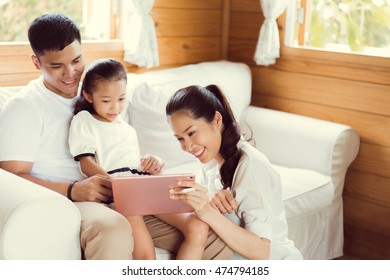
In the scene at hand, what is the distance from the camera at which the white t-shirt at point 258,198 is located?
179 centimetres

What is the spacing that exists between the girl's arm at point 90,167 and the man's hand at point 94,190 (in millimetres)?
40

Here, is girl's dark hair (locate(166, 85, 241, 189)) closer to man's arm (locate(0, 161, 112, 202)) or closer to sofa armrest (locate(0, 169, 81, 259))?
man's arm (locate(0, 161, 112, 202))

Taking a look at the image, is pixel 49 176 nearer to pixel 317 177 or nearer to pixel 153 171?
pixel 153 171

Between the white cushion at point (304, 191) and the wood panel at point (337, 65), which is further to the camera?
the wood panel at point (337, 65)

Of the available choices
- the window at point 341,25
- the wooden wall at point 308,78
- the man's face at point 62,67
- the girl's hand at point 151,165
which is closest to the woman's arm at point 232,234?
the girl's hand at point 151,165

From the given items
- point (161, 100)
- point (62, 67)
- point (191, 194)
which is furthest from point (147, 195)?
point (161, 100)

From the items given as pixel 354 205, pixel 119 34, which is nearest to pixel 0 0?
pixel 119 34

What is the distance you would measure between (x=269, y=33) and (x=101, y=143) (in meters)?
1.34

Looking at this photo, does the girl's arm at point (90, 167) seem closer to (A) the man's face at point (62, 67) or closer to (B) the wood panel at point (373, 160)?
(A) the man's face at point (62, 67)

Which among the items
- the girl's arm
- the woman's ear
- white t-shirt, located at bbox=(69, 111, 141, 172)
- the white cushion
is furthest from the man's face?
the white cushion

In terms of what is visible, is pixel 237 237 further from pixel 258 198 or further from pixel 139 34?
pixel 139 34

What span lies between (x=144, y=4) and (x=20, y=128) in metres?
1.10

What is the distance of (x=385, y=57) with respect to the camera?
2.74m

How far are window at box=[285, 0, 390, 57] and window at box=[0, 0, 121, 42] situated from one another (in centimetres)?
85
